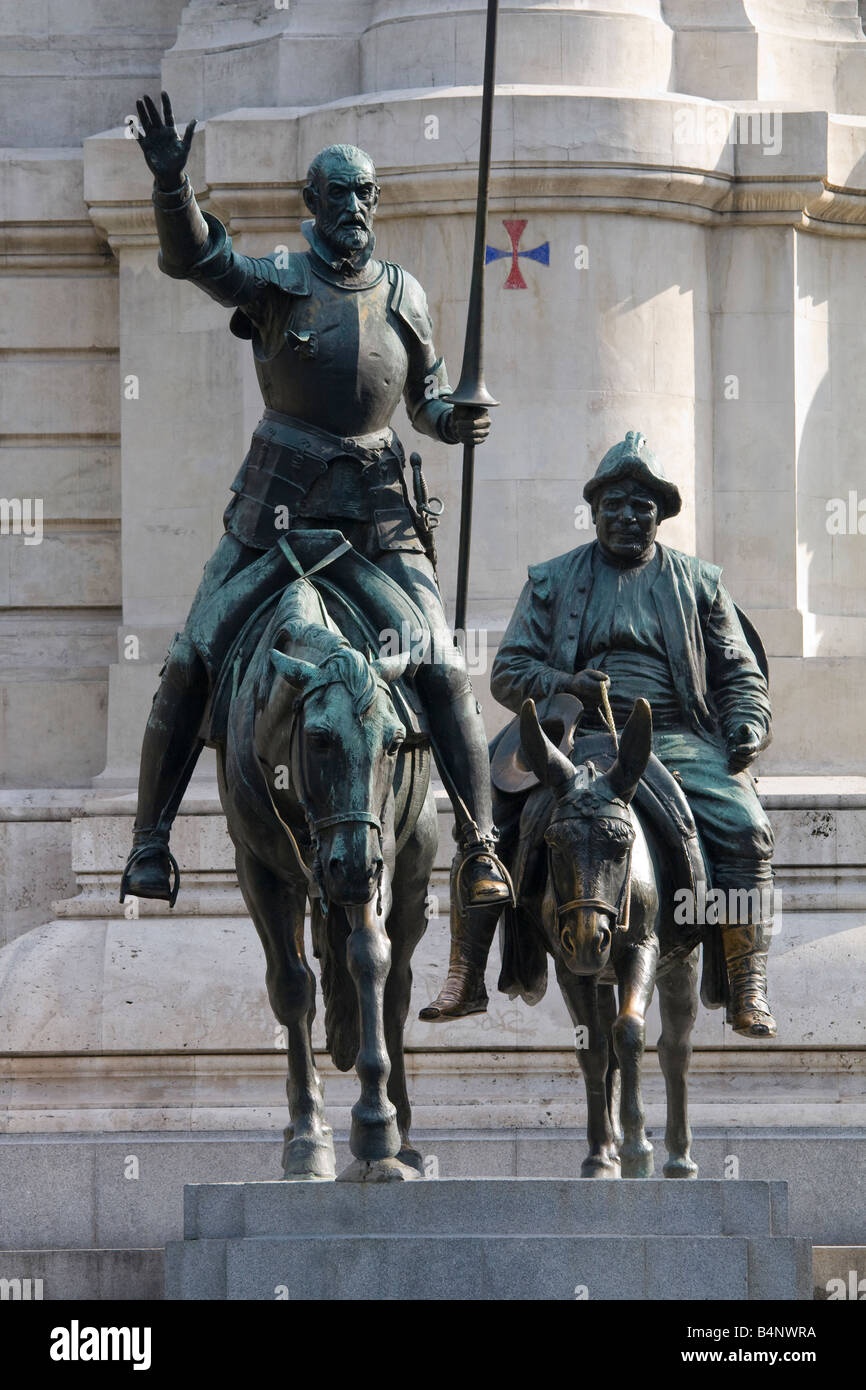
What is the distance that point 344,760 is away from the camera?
44.7 ft

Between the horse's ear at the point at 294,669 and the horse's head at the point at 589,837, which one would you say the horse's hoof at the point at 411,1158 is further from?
the horse's ear at the point at 294,669

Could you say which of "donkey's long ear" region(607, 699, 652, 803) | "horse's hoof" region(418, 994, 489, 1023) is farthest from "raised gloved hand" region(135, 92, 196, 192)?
"horse's hoof" region(418, 994, 489, 1023)

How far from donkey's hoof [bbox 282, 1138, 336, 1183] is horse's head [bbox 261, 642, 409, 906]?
1356 mm

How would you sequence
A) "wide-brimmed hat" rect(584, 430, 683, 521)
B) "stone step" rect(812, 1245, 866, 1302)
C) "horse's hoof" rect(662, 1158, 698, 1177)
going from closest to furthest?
"horse's hoof" rect(662, 1158, 698, 1177) → "wide-brimmed hat" rect(584, 430, 683, 521) → "stone step" rect(812, 1245, 866, 1302)

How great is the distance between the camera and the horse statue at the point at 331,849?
13.7 m

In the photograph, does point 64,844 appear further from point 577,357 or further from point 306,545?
point 306,545

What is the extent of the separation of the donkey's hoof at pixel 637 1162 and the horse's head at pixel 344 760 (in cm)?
210

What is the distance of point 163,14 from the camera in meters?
22.2

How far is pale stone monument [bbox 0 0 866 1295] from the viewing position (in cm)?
1875

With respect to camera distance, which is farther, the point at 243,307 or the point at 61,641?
the point at 61,641

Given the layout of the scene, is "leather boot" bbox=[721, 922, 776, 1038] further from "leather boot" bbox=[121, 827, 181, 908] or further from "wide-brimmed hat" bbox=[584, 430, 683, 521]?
"leather boot" bbox=[121, 827, 181, 908]

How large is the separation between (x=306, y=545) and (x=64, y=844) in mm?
5728

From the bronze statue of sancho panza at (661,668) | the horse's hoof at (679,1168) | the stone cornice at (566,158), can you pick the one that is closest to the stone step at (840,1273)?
the horse's hoof at (679,1168)
